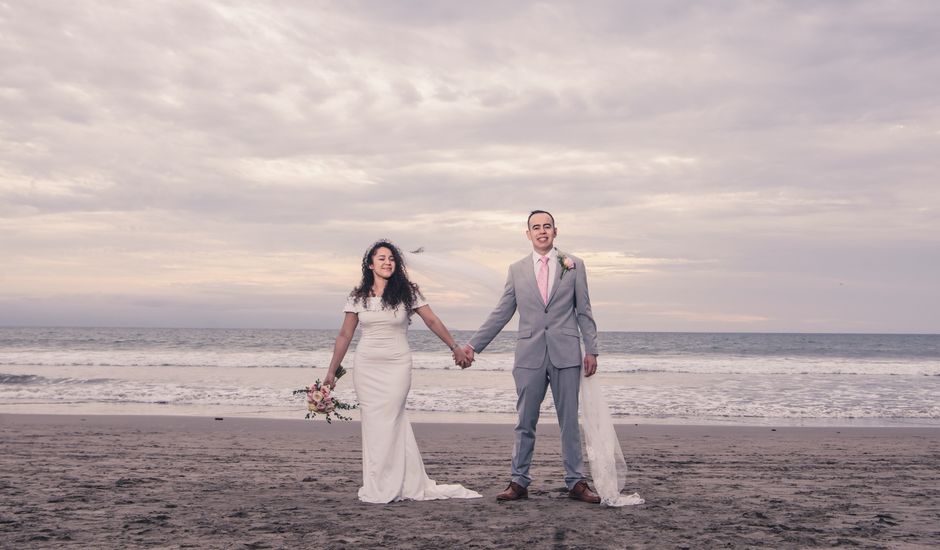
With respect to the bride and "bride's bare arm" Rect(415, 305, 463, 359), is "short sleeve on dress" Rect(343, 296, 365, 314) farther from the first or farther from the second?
"bride's bare arm" Rect(415, 305, 463, 359)

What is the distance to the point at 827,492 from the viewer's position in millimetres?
6414

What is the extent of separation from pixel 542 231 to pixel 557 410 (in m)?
1.46

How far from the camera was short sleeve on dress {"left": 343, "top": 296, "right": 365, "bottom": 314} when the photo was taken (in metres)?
6.16

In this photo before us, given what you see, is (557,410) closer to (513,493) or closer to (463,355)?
(513,493)

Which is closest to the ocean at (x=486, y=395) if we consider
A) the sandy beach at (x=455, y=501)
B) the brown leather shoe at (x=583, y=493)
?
the sandy beach at (x=455, y=501)

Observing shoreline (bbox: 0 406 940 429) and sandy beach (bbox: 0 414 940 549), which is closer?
sandy beach (bbox: 0 414 940 549)

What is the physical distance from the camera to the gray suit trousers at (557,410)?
5887 mm

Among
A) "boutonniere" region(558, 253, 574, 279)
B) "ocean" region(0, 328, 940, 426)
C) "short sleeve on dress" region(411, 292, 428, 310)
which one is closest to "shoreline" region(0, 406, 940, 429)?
"ocean" region(0, 328, 940, 426)

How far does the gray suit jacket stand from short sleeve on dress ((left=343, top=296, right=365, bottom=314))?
1.33 m

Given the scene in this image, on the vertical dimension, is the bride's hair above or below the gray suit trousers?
above

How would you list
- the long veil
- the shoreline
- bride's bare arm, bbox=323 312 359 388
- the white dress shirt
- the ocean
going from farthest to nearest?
1. the ocean
2. the shoreline
3. bride's bare arm, bbox=323 312 359 388
4. the white dress shirt
5. the long veil

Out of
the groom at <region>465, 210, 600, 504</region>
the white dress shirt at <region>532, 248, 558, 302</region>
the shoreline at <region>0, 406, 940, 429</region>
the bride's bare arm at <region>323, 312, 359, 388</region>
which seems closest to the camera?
the groom at <region>465, 210, 600, 504</region>

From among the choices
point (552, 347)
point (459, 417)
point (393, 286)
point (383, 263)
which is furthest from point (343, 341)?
point (459, 417)

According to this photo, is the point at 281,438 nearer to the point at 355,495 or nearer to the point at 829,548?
the point at 355,495
